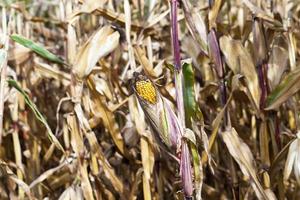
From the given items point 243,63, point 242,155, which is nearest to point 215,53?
point 243,63

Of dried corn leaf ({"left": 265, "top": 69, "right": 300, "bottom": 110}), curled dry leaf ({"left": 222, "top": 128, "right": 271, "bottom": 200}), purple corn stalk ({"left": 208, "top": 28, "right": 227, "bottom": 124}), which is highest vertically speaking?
purple corn stalk ({"left": 208, "top": 28, "right": 227, "bottom": 124})

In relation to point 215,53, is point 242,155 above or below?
below

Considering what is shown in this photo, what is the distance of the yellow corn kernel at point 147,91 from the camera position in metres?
0.72

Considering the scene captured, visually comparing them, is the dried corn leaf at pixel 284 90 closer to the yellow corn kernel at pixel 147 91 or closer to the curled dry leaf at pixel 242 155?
the curled dry leaf at pixel 242 155

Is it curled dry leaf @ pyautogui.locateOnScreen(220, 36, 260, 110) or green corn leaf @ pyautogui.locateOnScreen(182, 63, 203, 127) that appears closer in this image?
green corn leaf @ pyautogui.locateOnScreen(182, 63, 203, 127)

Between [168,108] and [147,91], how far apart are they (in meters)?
0.04

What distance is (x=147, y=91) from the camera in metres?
0.72

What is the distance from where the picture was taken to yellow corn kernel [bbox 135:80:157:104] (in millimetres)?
719

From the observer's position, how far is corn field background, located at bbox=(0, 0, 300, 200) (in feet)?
2.50

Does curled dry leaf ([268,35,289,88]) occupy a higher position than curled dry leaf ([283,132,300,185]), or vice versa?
curled dry leaf ([268,35,289,88])

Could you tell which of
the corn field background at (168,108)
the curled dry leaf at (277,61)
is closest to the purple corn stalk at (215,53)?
the corn field background at (168,108)

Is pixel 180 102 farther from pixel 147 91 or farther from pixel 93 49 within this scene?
pixel 93 49

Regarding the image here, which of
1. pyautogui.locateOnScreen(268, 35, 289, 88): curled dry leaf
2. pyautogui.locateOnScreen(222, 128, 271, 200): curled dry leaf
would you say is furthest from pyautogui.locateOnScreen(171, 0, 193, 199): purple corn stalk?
pyautogui.locateOnScreen(268, 35, 289, 88): curled dry leaf

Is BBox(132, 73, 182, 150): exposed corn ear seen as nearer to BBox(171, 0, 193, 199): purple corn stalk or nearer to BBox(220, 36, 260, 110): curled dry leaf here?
BBox(171, 0, 193, 199): purple corn stalk
